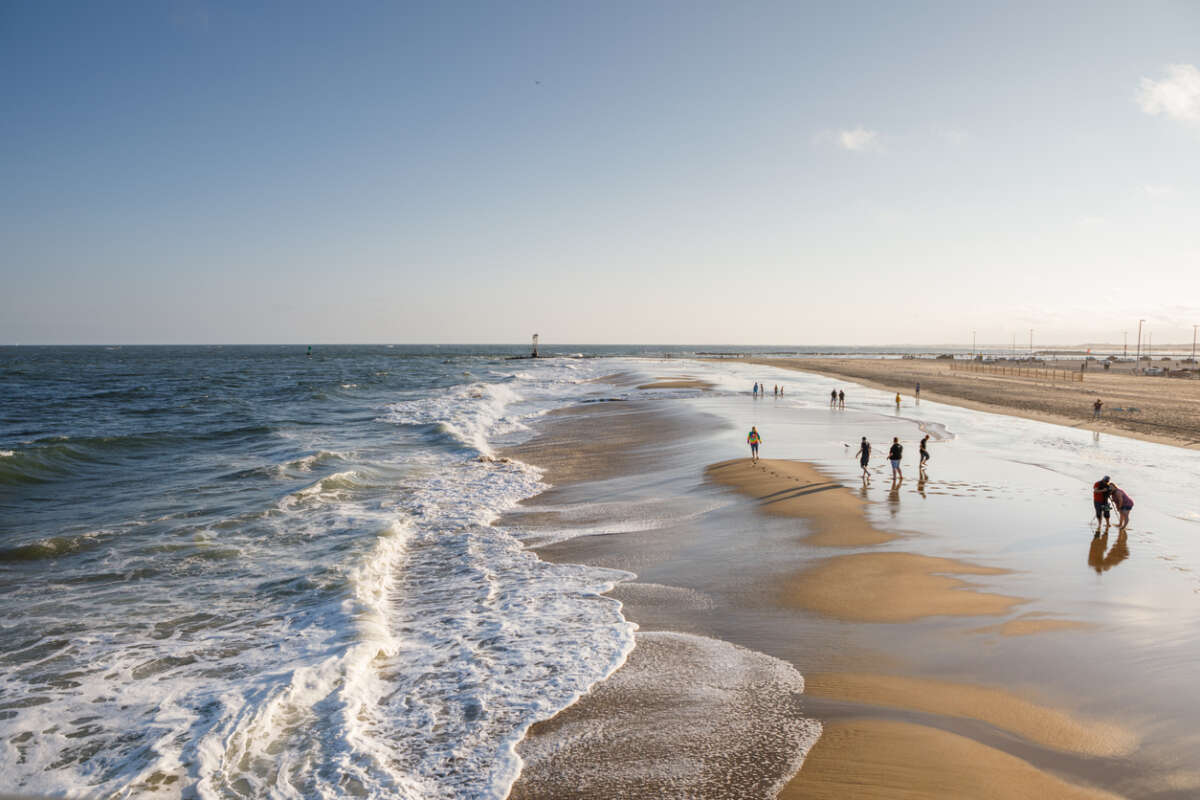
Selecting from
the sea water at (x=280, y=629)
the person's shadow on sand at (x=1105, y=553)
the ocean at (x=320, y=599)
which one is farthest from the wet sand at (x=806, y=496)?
the sea water at (x=280, y=629)

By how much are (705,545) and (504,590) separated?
14.1ft

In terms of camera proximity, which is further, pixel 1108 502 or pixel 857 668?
pixel 1108 502

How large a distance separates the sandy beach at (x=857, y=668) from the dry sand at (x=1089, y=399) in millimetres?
23288

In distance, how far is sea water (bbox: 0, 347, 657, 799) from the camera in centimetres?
627

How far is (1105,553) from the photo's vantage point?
11516mm

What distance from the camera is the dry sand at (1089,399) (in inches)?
1190

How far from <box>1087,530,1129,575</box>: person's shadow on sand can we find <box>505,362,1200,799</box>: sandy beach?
111 millimetres

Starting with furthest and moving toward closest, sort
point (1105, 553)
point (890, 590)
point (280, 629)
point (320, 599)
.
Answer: point (1105, 553) < point (320, 599) < point (890, 590) < point (280, 629)

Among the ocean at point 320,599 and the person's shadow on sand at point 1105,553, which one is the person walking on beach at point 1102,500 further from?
the ocean at point 320,599

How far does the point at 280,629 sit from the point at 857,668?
28.0ft

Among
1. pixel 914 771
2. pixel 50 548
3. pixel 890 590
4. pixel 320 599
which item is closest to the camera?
pixel 914 771

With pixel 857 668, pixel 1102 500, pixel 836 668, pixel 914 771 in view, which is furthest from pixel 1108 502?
pixel 914 771

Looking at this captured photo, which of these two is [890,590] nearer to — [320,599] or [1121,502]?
[1121,502]

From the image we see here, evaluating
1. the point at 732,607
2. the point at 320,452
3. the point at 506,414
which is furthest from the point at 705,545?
the point at 506,414
